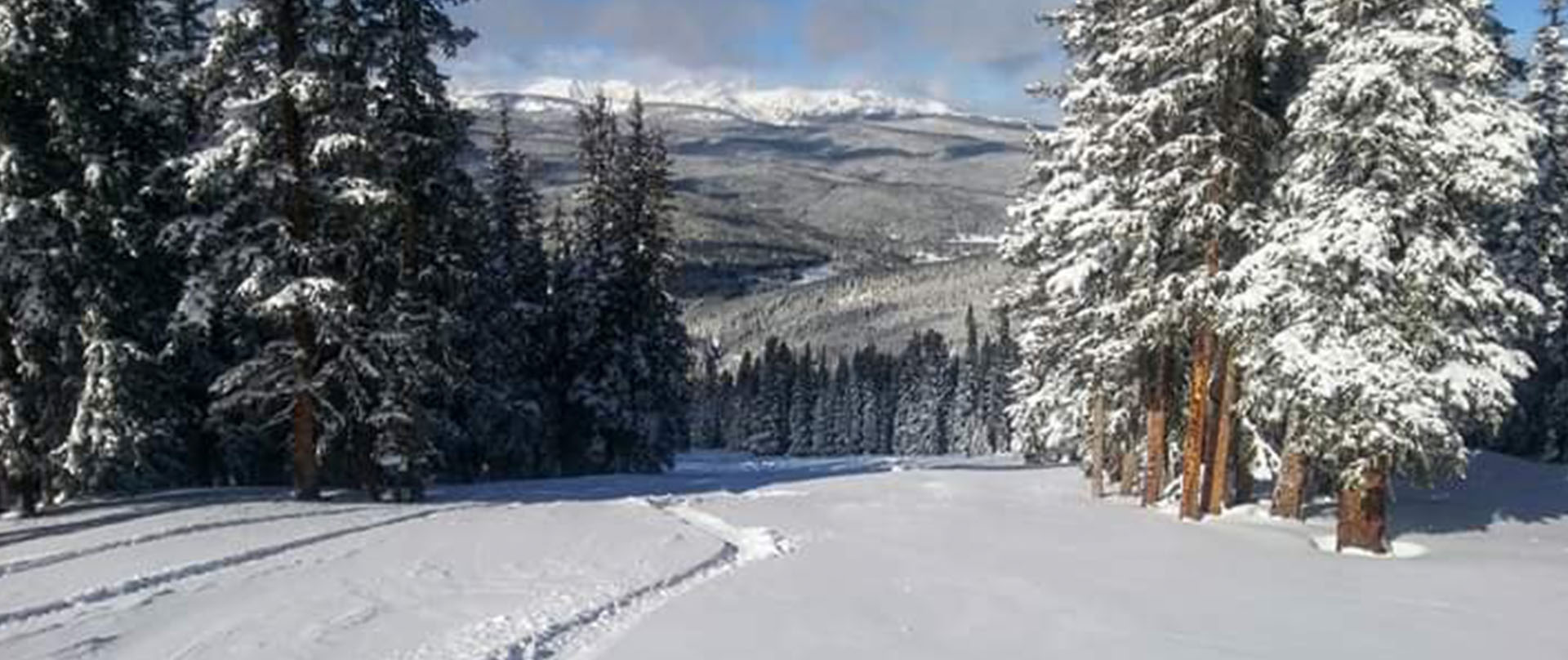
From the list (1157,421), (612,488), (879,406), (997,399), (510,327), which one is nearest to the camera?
(1157,421)

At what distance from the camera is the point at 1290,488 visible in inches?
1016

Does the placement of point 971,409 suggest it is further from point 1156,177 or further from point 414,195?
point 414,195

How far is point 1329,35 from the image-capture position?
22.4 metres

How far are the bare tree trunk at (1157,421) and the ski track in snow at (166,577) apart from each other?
51.1 feet

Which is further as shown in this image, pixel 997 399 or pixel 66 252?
pixel 997 399

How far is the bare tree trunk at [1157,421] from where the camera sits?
2769 cm

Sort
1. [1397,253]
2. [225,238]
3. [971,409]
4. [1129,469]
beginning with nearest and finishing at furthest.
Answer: [1397,253]
[225,238]
[1129,469]
[971,409]

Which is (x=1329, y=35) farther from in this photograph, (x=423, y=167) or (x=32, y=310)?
(x=32, y=310)

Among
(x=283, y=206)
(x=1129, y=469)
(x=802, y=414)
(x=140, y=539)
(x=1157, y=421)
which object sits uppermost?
(x=283, y=206)

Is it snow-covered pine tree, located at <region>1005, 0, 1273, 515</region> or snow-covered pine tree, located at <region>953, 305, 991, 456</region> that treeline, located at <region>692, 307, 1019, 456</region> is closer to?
snow-covered pine tree, located at <region>953, 305, 991, 456</region>

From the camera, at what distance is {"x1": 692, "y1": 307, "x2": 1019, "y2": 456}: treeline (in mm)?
116750

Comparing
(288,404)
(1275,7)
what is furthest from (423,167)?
(1275,7)

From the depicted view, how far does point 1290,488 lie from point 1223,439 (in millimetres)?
1587

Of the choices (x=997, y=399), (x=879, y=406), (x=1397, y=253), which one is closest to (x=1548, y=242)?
(x=1397, y=253)
